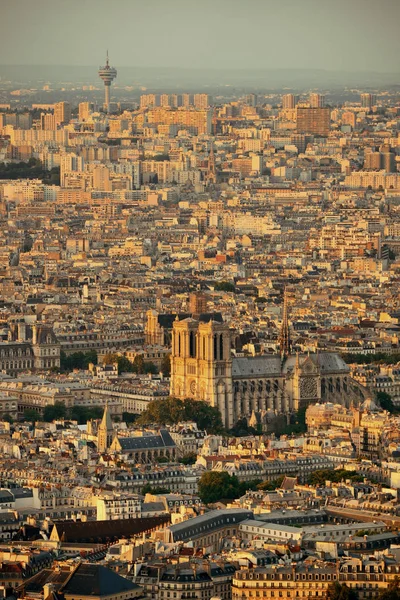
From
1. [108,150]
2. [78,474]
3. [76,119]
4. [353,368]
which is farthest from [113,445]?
[76,119]

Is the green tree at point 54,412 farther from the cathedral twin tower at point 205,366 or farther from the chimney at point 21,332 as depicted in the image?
the chimney at point 21,332

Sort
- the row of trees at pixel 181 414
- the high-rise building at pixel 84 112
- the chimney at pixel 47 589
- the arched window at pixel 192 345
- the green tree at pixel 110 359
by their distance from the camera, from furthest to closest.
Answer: the high-rise building at pixel 84 112 < the green tree at pixel 110 359 < the arched window at pixel 192 345 < the row of trees at pixel 181 414 < the chimney at pixel 47 589

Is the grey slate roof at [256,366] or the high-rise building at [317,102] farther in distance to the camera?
the high-rise building at [317,102]

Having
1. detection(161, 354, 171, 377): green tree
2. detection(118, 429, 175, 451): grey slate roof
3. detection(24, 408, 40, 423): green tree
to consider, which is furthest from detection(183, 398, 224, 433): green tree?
detection(161, 354, 171, 377): green tree

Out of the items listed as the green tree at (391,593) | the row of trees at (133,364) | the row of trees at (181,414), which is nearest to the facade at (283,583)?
the green tree at (391,593)

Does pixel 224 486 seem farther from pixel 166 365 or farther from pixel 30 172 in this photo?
pixel 30 172

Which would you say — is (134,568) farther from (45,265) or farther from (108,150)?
(108,150)

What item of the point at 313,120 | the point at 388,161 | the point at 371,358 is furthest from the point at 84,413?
the point at 313,120
